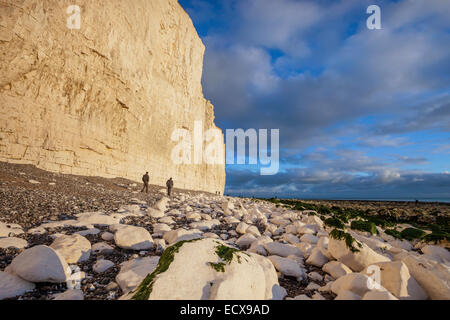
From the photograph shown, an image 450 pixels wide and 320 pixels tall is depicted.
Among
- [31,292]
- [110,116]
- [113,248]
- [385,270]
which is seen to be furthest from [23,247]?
[110,116]

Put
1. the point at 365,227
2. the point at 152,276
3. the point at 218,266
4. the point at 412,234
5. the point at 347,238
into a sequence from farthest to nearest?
the point at 365,227
the point at 412,234
the point at 347,238
the point at 218,266
the point at 152,276

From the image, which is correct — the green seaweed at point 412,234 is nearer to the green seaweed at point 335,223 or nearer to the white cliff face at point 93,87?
the green seaweed at point 335,223

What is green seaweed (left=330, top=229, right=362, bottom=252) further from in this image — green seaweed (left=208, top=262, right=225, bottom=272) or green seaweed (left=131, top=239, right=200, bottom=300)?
green seaweed (left=131, top=239, right=200, bottom=300)

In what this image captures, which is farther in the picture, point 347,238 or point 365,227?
point 365,227

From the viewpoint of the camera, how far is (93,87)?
15680 millimetres

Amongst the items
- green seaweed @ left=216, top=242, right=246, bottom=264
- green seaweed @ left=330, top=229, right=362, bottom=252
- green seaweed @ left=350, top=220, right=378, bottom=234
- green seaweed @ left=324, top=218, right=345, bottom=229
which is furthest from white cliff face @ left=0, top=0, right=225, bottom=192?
green seaweed @ left=350, top=220, right=378, bottom=234

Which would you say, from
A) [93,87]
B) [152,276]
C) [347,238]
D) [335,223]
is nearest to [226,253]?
[152,276]

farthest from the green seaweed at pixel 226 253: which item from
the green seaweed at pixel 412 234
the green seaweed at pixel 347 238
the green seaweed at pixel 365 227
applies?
the green seaweed at pixel 412 234

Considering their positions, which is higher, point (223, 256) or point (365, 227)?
point (223, 256)

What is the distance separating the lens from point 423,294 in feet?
6.66

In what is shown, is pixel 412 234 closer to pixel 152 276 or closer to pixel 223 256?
pixel 223 256

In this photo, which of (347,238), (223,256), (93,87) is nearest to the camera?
(223,256)

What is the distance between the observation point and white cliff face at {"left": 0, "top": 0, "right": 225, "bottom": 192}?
11.5 m

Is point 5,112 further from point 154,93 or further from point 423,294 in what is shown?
point 423,294
